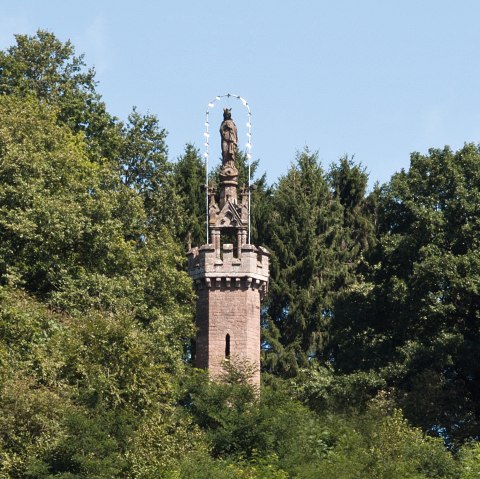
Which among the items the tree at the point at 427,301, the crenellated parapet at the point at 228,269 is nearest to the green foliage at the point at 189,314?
the tree at the point at 427,301

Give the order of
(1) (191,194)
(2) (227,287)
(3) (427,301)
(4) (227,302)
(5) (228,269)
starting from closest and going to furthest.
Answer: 1. (4) (227,302)
2. (2) (227,287)
3. (5) (228,269)
4. (3) (427,301)
5. (1) (191,194)

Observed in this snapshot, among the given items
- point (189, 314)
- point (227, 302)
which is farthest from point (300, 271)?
point (227, 302)

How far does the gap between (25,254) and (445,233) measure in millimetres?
16930

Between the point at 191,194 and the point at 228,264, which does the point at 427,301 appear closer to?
the point at 228,264

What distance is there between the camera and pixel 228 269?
7181cm

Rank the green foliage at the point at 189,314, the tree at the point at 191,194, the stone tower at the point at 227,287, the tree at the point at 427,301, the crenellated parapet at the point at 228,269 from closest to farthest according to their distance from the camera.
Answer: the green foliage at the point at 189,314 → the stone tower at the point at 227,287 → the tree at the point at 427,301 → the crenellated parapet at the point at 228,269 → the tree at the point at 191,194

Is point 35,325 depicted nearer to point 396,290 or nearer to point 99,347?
point 99,347

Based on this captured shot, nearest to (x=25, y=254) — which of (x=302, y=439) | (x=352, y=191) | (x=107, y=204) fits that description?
(x=107, y=204)

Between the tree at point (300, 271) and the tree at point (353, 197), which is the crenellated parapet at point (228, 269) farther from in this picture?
the tree at point (353, 197)

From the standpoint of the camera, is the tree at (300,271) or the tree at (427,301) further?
the tree at (300,271)

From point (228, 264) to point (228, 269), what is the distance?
0.20 meters

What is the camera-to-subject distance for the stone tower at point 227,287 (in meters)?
70.8

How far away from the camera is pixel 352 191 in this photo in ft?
305

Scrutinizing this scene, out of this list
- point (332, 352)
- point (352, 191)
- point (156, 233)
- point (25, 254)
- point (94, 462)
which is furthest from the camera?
point (352, 191)
